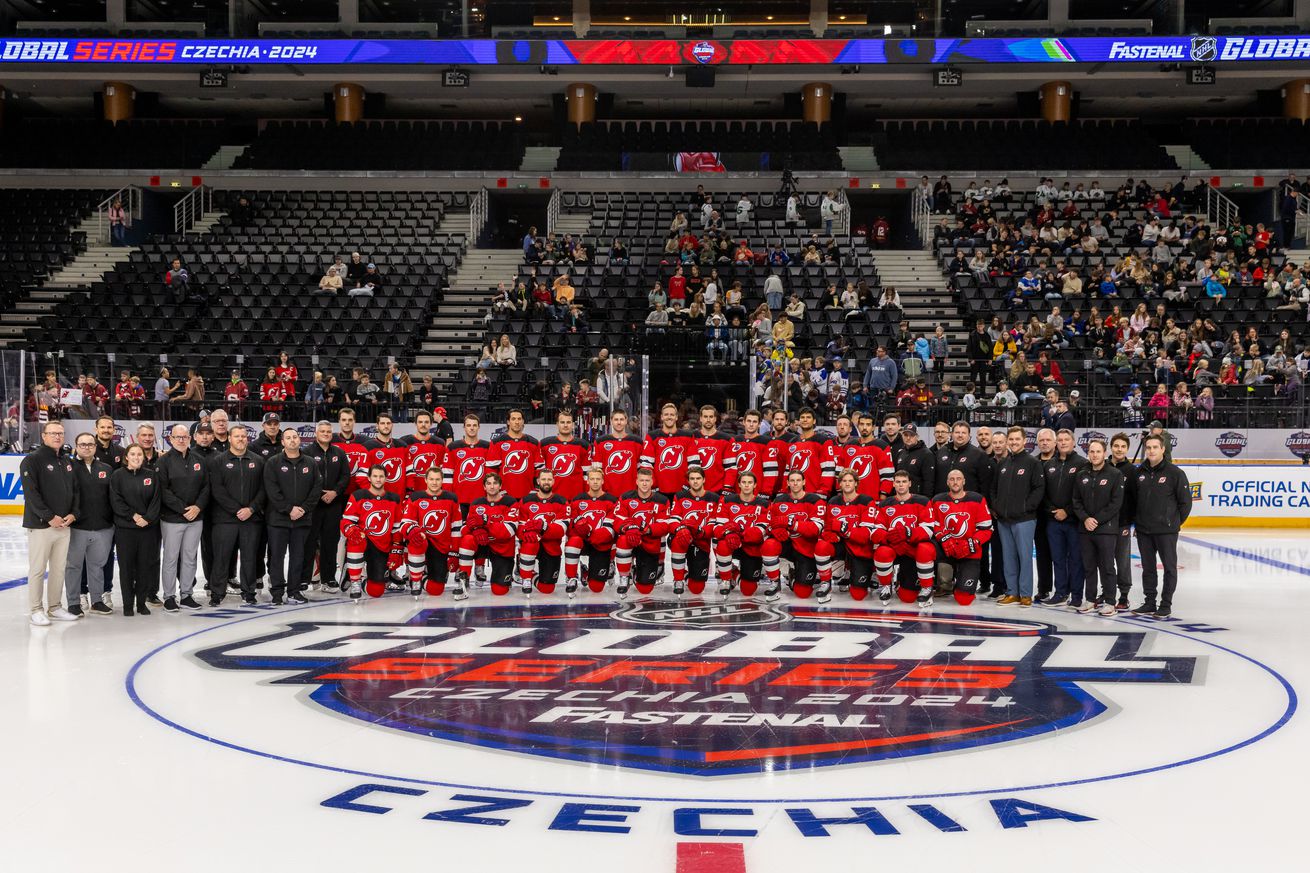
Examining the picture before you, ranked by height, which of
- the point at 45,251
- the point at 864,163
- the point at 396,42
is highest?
the point at 396,42

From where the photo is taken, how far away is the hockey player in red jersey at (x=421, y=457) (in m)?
11.4

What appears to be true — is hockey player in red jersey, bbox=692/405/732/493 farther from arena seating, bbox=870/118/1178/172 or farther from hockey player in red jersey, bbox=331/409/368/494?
arena seating, bbox=870/118/1178/172

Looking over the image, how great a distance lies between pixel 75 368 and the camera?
56.3 feet

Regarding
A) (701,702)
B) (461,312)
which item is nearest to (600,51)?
(461,312)

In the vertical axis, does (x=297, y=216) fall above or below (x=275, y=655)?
above

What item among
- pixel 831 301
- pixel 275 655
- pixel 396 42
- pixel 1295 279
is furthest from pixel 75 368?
pixel 1295 279

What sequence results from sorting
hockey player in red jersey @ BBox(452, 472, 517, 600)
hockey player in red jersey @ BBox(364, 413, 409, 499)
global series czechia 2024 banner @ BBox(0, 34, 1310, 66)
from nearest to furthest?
hockey player in red jersey @ BBox(452, 472, 517, 600), hockey player in red jersey @ BBox(364, 413, 409, 499), global series czechia 2024 banner @ BBox(0, 34, 1310, 66)

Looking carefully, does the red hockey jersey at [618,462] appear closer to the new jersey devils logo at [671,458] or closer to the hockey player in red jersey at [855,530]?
the new jersey devils logo at [671,458]

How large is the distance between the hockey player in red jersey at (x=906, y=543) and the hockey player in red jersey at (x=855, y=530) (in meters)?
0.10

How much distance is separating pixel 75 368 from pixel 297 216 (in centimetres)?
1394

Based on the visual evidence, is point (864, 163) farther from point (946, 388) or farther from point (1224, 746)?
point (1224, 746)

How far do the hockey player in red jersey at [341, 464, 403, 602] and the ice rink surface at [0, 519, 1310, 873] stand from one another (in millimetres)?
760

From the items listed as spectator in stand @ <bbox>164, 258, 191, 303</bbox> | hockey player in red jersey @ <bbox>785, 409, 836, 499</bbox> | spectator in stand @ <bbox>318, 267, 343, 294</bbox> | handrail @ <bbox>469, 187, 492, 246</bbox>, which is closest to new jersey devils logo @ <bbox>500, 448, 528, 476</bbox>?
hockey player in red jersey @ <bbox>785, 409, 836, 499</bbox>

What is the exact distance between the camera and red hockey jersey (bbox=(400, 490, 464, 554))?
10562mm
